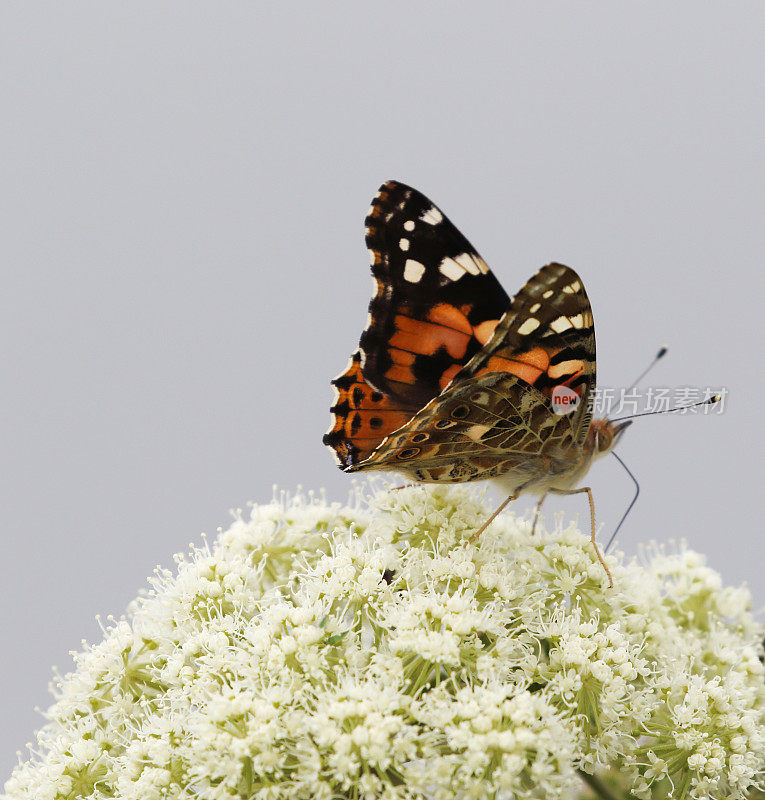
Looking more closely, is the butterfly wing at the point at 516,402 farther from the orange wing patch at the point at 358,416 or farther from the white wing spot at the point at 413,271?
the white wing spot at the point at 413,271

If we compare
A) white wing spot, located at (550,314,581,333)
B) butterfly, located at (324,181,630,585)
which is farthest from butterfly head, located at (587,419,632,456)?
white wing spot, located at (550,314,581,333)

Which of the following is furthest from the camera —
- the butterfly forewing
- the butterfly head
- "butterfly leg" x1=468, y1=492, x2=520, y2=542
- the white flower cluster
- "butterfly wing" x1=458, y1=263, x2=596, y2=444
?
the butterfly head

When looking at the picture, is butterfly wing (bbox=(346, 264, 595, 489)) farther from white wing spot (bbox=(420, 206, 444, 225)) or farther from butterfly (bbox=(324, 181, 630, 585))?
white wing spot (bbox=(420, 206, 444, 225))

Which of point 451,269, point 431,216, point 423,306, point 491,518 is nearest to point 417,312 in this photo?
point 423,306

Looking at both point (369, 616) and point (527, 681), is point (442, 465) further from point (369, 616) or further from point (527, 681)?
point (527, 681)

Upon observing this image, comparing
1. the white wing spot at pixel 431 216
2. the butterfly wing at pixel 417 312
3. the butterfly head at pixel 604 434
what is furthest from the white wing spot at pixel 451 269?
the butterfly head at pixel 604 434

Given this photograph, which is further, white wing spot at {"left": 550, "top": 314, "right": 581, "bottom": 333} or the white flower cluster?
white wing spot at {"left": 550, "top": 314, "right": 581, "bottom": 333}
